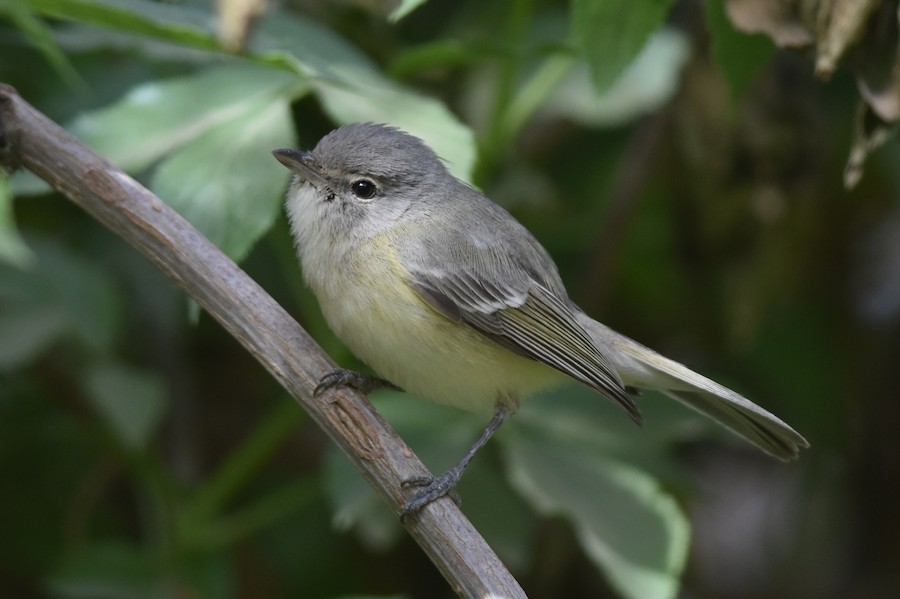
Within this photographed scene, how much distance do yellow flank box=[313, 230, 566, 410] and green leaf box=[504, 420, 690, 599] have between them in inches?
12.0

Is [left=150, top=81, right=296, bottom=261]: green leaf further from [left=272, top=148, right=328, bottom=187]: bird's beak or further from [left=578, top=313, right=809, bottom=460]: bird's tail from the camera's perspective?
[left=578, top=313, right=809, bottom=460]: bird's tail

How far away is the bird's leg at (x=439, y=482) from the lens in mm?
2096

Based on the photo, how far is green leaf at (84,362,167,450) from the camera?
3154 mm

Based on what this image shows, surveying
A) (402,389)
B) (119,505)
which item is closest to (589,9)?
(402,389)

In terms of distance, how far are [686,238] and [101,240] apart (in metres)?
2.24

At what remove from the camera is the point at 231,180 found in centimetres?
240

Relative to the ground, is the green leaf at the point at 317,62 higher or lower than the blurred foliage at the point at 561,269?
higher

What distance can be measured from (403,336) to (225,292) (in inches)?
22.8

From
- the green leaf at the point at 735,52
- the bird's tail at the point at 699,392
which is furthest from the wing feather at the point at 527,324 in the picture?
the green leaf at the point at 735,52

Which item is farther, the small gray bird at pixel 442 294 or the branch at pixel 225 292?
the small gray bird at pixel 442 294

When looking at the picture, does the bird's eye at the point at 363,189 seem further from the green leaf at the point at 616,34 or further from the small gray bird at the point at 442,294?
the green leaf at the point at 616,34

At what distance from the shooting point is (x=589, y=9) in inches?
95.8

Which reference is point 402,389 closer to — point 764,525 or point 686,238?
point 686,238

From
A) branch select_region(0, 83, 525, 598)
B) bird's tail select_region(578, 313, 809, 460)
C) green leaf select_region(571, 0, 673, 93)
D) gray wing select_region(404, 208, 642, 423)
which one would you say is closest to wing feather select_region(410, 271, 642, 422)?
gray wing select_region(404, 208, 642, 423)
